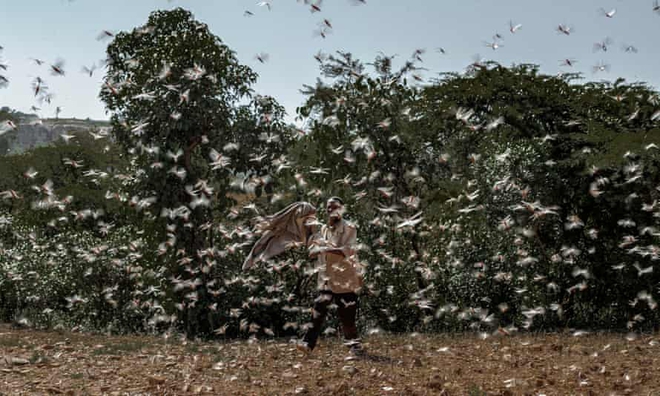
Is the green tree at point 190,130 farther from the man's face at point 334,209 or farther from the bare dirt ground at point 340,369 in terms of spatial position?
the man's face at point 334,209

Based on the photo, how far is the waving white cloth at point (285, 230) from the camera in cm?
965

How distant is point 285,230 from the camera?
982 centimetres

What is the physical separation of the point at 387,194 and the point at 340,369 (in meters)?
5.16

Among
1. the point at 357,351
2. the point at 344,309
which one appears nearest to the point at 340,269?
the point at 344,309

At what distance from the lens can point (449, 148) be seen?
1444cm

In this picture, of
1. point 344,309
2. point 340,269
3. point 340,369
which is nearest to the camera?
point 340,369

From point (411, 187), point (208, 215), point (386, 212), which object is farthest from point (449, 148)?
point (208, 215)

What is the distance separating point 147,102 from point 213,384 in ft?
23.5

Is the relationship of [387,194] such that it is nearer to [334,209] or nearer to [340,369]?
[334,209]

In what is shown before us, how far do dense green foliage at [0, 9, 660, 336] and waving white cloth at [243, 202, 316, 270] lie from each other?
2.74 meters

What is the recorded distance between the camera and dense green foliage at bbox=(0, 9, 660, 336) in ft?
41.8

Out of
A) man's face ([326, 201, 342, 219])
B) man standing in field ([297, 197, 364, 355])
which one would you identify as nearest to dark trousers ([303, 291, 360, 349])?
man standing in field ([297, 197, 364, 355])

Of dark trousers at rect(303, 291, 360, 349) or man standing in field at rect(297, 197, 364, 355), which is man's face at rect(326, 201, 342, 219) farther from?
dark trousers at rect(303, 291, 360, 349)

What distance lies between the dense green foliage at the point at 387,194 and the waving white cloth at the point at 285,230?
274 centimetres
